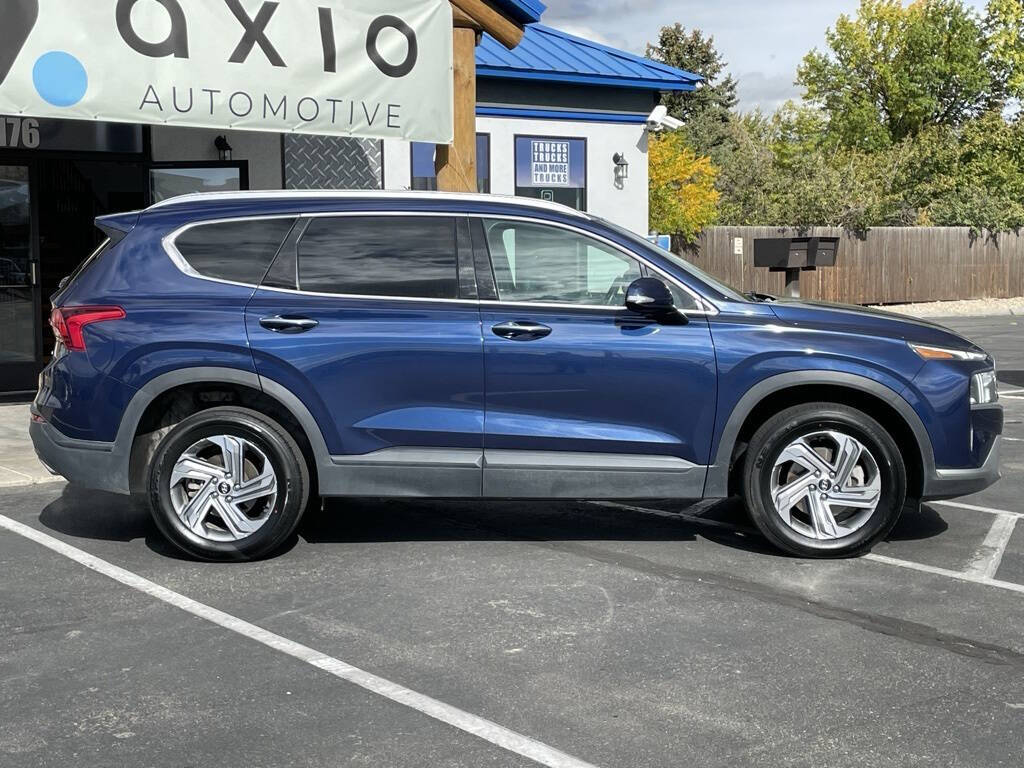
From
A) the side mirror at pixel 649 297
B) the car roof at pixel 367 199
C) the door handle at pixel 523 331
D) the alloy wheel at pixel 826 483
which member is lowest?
the alloy wheel at pixel 826 483

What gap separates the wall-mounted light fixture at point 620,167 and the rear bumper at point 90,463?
13399 mm

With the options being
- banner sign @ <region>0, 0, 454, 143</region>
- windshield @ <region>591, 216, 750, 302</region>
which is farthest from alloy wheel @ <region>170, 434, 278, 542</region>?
banner sign @ <region>0, 0, 454, 143</region>

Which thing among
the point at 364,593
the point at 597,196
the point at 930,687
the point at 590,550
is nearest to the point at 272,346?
the point at 364,593

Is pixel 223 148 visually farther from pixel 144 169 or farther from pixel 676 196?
pixel 676 196

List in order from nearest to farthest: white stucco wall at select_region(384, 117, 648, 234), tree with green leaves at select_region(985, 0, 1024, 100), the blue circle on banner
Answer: the blue circle on banner < white stucco wall at select_region(384, 117, 648, 234) < tree with green leaves at select_region(985, 0, 1024, 100)

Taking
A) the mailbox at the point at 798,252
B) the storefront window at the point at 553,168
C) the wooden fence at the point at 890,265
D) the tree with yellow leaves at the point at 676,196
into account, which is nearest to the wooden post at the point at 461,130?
the storefront window at the point at 553,168

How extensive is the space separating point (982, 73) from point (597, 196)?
36154 millimetres

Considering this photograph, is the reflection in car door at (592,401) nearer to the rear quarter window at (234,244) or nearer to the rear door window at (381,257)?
the rear door window at (381,257)

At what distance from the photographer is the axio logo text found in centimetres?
951

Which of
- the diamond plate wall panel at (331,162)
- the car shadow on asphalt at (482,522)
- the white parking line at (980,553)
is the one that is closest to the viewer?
the white parking line at (980,553)

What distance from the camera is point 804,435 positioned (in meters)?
6.07

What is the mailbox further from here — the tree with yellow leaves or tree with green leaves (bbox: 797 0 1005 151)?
tree with green leaves (bbox: 797 0 1005 151)

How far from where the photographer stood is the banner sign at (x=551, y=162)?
1784cm

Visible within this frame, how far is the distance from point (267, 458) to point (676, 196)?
76.3ft
